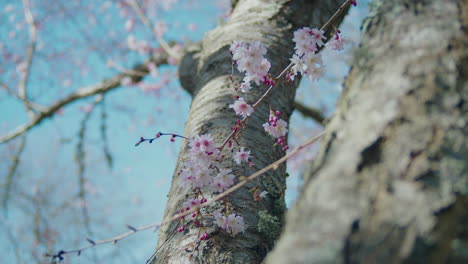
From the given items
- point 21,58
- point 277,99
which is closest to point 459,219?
point 277,99

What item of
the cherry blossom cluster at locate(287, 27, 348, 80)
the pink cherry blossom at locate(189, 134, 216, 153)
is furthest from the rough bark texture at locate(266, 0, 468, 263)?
the pink cherry blossom at locate(189, 134, 216, 153)

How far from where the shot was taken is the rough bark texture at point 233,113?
4.58 feet

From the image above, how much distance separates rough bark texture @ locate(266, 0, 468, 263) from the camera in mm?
574

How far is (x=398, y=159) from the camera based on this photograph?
0.64 metres

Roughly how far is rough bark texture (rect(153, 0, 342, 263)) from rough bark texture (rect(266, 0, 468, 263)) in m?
0.77

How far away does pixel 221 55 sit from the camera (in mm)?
2219

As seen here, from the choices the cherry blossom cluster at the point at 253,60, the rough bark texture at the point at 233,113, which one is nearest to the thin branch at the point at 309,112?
the rough bark texture at the point at 233,113

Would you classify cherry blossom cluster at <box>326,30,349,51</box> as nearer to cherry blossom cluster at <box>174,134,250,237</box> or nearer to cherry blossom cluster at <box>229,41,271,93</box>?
cherry blossom cluster at <box>229,41,271,93</box>

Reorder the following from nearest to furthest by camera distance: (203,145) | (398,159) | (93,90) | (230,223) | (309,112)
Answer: (398,159)
(230,223)
(203,145)
(309,112)
(93,90)

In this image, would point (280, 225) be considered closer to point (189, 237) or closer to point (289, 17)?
point (189, 237)

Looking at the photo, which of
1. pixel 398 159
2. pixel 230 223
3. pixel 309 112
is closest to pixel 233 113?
pixel 230 223

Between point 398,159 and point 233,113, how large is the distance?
1.26 metres

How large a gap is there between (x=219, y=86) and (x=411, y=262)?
1.58 metres

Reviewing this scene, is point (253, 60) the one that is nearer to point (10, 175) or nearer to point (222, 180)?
point (222, 180)
